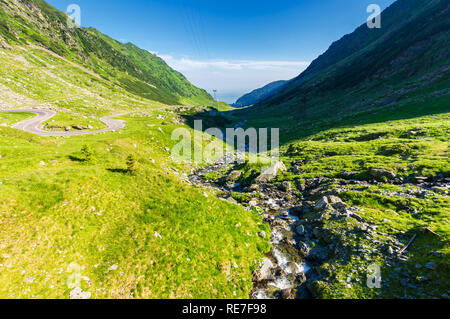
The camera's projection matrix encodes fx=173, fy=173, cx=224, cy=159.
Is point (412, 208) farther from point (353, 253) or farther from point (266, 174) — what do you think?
point (266, 174)

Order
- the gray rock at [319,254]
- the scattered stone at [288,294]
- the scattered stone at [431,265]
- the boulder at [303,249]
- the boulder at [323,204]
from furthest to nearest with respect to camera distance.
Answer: the boulder at [323,204]
the boulder at [303,249]
the gray rock at [319,254]
the scattered stone at [288,294]
the scattered stone at [431,265]

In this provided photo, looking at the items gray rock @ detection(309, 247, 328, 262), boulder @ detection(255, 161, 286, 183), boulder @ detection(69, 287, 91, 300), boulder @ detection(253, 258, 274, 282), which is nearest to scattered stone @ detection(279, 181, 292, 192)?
boulder @ detection(255, 161, 286, 183)

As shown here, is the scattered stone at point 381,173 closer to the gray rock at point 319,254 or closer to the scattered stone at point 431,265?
the scattered stone at point 431,265

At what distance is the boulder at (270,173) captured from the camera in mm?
33375

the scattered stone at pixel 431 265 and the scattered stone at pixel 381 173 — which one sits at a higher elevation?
the scattered stone at pixel 381 173

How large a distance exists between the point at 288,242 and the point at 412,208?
44.9ft

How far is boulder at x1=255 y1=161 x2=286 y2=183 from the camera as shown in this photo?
1314 inches

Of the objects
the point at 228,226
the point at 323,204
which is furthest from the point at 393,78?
the point at 228,226

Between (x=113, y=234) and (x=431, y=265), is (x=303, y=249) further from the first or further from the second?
(x=113, y=234)

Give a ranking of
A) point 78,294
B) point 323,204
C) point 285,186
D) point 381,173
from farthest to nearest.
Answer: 1. point 285,186
2. point 381,173
3. point 323,204
4. point 78,294

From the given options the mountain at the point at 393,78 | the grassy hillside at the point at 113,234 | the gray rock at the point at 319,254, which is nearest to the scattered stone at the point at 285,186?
the grassy hillside at the point at 113,234

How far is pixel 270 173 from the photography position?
34500mm

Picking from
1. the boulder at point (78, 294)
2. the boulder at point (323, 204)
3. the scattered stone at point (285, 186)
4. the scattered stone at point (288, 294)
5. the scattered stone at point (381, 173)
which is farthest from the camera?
the scattered stone at point (285, 186)
